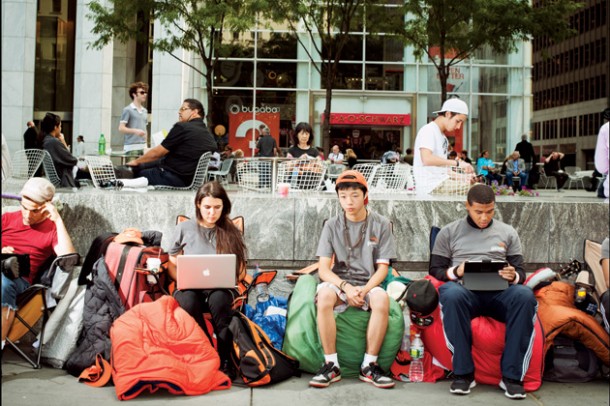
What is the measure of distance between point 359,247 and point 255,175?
4674 millimetres

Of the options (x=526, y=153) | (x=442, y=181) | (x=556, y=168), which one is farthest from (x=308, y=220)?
(x=556, y=168)

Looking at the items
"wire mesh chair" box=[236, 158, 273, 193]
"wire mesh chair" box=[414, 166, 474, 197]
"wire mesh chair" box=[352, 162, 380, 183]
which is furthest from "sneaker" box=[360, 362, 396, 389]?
"wire mesh chair" box=[352, 162, 380, 183]

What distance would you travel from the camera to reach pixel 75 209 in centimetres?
750

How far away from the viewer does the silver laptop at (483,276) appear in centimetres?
573

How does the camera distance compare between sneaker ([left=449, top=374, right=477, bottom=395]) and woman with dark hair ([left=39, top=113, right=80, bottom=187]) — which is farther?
woman with dark hair ([left=39, top=113, right=80, bottom=187])

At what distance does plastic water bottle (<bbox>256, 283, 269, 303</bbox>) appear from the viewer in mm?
6746

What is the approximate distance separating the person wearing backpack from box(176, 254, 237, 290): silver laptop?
0.73m

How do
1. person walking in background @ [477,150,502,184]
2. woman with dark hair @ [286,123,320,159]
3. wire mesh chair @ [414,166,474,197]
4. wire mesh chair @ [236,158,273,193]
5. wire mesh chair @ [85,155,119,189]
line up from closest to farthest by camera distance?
1. wire mesh chair @ [414,166,474,197]
2. wire mesh chair @ [85,155,119,189]
3. wire mesh chair @ [236,158,273,193]
4. woman with dark hair @ [286,123,320,159]
5. person walking in background @ [477,150,502,184]

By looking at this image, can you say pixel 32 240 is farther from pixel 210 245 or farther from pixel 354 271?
pixel 354 271

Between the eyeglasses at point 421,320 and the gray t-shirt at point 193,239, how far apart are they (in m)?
1.69

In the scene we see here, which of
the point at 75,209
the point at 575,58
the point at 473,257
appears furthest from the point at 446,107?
the point at 575,58

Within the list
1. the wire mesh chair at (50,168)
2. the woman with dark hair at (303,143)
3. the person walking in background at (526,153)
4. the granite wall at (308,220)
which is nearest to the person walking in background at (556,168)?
the person walking in background at (526,153)

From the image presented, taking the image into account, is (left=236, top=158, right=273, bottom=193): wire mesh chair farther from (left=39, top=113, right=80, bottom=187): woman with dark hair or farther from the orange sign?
the orange sign

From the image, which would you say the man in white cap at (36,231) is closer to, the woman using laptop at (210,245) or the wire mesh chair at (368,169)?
the woman using laptop at (210,245)
